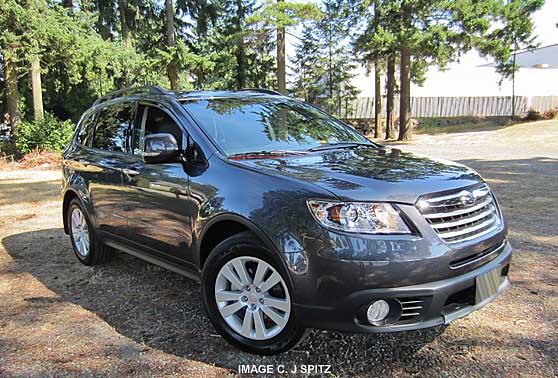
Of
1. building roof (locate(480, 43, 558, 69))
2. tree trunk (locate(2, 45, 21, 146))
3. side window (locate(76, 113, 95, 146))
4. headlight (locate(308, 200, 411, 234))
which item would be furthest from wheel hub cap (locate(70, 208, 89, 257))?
building roof (locate(480, 43, 558, 69))

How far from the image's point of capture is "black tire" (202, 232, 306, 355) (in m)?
2.72

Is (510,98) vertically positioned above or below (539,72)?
below

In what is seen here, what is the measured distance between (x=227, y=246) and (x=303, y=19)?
22677 mm

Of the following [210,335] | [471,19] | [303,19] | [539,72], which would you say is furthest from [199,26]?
[539,72]

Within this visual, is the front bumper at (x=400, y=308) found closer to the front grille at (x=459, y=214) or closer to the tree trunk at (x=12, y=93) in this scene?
the front grille at (x=459, y=214)

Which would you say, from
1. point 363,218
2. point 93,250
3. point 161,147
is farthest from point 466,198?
point 93,250

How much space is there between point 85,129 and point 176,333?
9.39 ft

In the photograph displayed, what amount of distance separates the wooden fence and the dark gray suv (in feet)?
106

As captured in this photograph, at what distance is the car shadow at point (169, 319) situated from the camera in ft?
9.44

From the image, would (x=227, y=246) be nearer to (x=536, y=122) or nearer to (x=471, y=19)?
(x=471, y=19)

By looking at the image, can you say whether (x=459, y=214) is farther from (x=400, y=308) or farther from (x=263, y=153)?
(x=263, y=153)

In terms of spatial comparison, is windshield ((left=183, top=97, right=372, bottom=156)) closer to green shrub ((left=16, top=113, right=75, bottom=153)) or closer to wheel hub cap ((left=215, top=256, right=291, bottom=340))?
wheel hub cap ((left=215, top=256, right=291, bottom=340))

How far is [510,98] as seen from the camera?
117 ft

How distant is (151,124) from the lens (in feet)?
12.9
